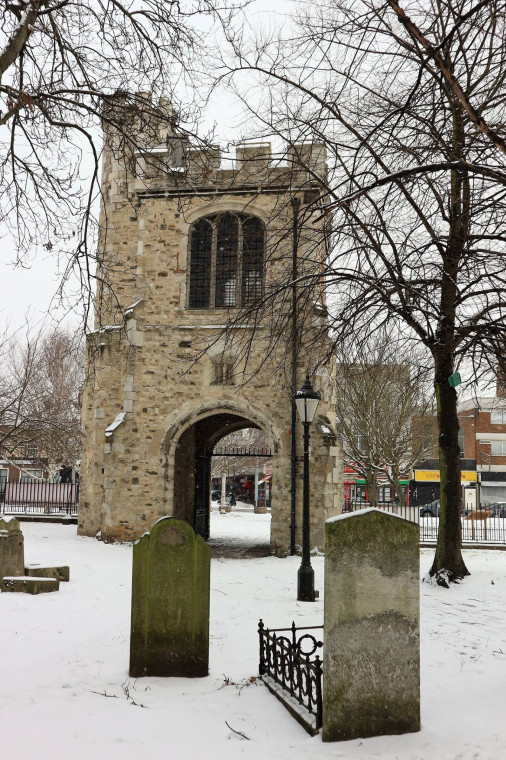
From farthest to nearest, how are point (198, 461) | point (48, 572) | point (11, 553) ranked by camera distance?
1. point (198, 461)
2. point (48, 572)
3. point (11, 553)

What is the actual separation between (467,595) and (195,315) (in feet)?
32.2

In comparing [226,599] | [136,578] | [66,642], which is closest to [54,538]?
[226,599]

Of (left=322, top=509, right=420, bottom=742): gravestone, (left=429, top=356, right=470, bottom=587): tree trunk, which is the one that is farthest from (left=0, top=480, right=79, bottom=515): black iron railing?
(left=322, top=509, right=420, bottom=742): gravestone

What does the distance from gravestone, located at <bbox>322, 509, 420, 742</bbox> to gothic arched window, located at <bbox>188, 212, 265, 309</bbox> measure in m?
13.0

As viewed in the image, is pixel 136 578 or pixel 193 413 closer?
pixel 136 578

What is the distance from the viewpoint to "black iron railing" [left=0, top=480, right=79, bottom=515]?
2705 cm

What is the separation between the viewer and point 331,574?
4.41m

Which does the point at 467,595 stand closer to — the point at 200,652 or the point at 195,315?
the point at 200,652

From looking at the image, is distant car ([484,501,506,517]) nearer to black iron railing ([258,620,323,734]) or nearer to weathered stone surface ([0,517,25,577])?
weathered stone surface ([0,517,25,577])

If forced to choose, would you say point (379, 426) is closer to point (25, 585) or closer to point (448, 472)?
point (448, 472)

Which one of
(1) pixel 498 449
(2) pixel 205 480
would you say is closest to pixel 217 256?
(2) pixel 205 480

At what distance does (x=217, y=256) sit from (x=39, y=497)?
53.5 feet

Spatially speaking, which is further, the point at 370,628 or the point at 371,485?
the point at 371,485

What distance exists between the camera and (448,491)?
36.4ft
